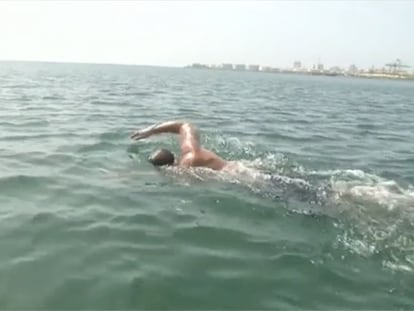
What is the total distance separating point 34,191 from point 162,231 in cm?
257

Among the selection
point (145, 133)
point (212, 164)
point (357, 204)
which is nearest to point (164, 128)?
point (145, 133)

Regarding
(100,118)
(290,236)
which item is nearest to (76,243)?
(290,236)

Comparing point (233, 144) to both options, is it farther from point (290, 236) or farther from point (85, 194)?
point (290, 236)

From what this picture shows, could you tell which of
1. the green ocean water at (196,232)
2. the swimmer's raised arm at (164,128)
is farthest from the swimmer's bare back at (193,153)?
the green ocean water at (196,232)

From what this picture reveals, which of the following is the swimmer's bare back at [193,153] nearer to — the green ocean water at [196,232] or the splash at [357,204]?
the green ocean water at [196,232]

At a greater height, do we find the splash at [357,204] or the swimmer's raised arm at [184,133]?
the swimmer's raised arm at [184,133]

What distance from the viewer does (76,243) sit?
20.2ft

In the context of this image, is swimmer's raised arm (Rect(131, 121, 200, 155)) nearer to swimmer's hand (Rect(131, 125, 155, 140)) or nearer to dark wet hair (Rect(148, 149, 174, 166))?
swimmer's hand (Rect(131, 125, 155, 140))

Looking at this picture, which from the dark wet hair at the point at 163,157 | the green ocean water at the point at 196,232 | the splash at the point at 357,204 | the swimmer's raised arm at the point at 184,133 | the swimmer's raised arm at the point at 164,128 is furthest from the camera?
the swimmer's raised arm at the point at 164,128

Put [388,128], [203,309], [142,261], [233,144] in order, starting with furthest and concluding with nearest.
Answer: [388,128] → [233,144] → [142,261] → [203,309]

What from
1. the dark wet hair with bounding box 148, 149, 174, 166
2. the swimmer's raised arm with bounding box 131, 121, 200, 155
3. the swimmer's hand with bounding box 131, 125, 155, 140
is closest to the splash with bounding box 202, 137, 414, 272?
the swimmer's raised arm with bounding box 131, 121, 200, 155

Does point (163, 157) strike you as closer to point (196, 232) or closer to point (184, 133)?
point (184, 133)

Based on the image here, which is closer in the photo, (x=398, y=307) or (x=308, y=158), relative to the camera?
(x=398, y=307)

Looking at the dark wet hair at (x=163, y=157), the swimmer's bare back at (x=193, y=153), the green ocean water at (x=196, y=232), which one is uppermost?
the swimmer's bare back at (x=193, y=153)
